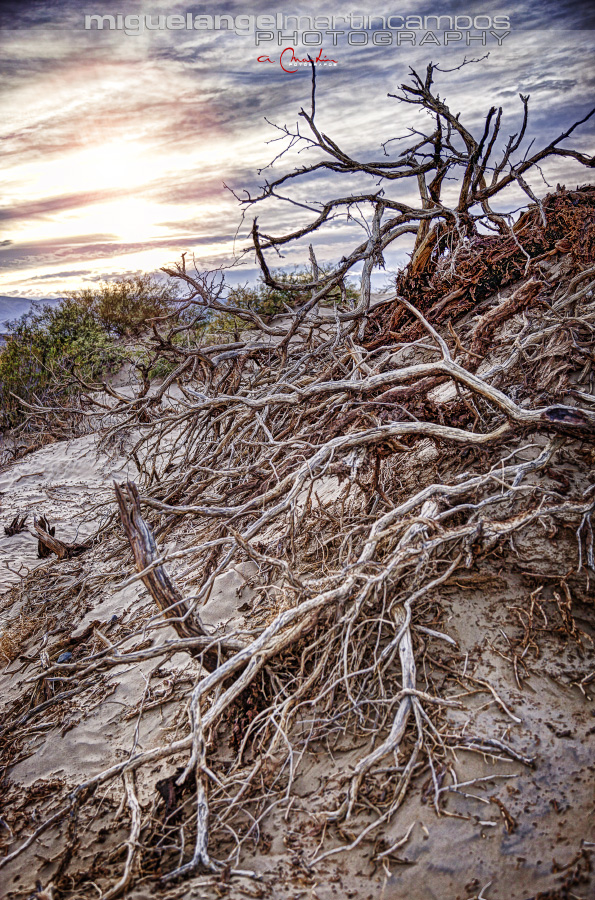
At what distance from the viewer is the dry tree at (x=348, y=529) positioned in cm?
201

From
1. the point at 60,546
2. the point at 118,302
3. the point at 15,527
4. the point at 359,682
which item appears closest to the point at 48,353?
the point at 118,302

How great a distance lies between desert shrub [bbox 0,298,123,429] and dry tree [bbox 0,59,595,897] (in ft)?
19.6

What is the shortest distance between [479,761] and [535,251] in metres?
4.11

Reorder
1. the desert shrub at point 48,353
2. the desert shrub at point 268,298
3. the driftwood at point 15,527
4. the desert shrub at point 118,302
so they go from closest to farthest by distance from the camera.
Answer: the desert shrub at point 268,298 → the driftwood at point 15,527 → the desert shrub at point 48,353 → the desert shrub at point 118,302

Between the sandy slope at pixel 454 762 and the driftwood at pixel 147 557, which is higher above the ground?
the driftwood at pixel 147 557

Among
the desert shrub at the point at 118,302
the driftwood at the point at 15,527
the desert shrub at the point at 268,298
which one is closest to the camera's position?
the desert shrub at the point at 268,298

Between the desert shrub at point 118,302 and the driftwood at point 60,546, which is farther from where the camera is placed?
the desert shrub at point 118,302

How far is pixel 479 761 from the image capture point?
6.40 ft

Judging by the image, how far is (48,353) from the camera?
36.2ft

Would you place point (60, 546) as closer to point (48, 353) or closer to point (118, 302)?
point (48, 353)

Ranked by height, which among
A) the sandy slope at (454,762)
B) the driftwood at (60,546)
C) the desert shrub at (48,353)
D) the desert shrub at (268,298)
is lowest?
the driftwood at (60,546)

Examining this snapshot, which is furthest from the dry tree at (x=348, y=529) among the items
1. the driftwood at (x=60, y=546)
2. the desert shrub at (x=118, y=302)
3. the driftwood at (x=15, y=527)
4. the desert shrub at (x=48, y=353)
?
the desert shrub at (x=118, y=302)

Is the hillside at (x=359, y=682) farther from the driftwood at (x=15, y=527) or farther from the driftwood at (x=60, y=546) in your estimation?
the driftwood at (x=15, y=527)

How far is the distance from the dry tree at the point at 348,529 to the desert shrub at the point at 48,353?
598 cm
